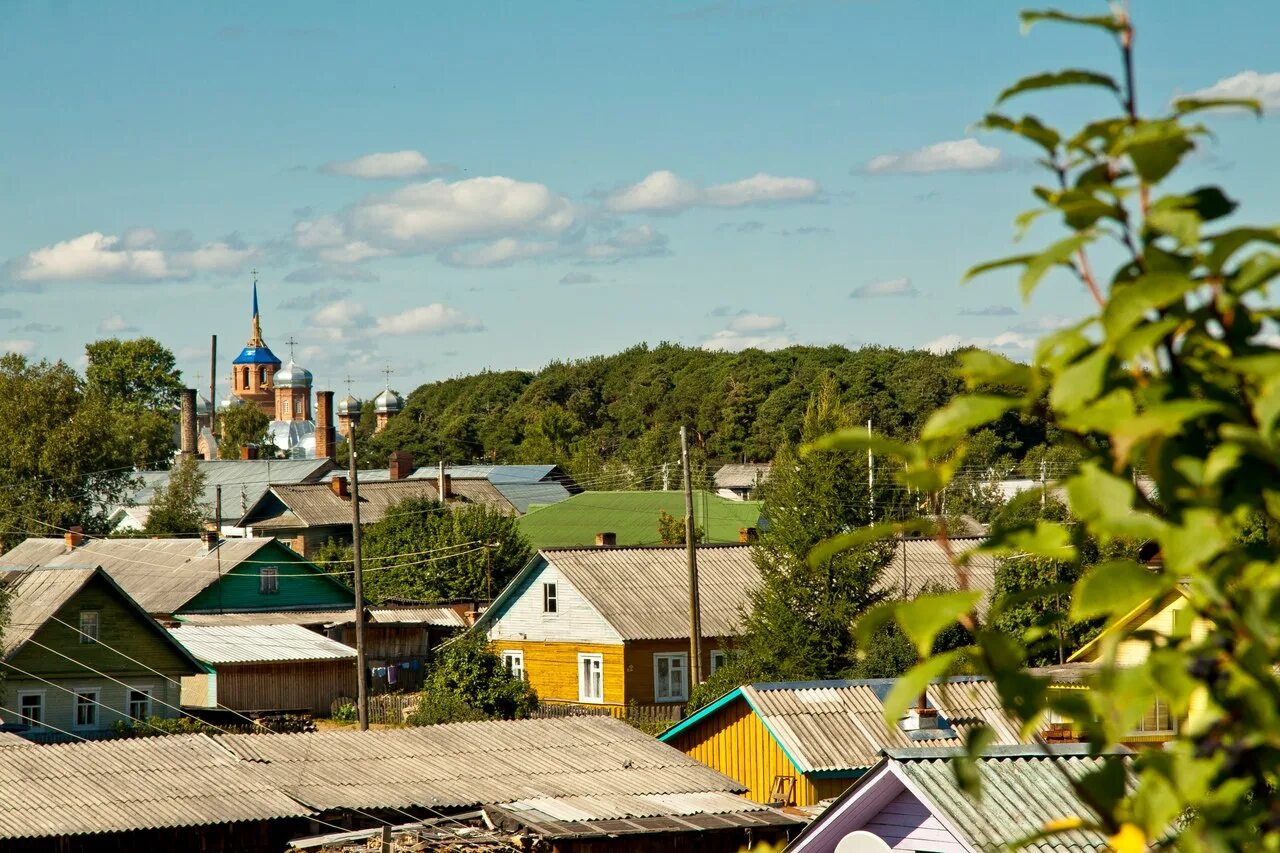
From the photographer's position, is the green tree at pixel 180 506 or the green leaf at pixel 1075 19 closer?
the green leaf at pixel 1075 19

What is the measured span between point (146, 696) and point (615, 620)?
36.9 ft

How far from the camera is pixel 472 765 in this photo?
2427 centimetres

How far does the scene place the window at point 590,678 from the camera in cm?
4006

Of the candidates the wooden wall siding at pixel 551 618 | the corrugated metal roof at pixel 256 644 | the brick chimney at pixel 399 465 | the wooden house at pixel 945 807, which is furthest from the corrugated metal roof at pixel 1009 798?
the brick chimney at pixel 399 465

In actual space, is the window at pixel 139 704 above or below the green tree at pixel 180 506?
below

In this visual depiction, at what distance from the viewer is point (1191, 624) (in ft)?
5.58

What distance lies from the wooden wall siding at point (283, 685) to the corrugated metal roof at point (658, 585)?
262 inches

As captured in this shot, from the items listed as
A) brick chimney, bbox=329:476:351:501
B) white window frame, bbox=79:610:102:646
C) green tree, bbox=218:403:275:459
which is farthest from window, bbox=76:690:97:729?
green tree, bbox=218:403:275:459

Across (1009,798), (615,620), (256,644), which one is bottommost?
(256,644)

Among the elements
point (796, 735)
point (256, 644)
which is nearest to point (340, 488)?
point (256, 644)

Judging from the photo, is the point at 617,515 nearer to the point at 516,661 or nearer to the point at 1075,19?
the point at 516,661

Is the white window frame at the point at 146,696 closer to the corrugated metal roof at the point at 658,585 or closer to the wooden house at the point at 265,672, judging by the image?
the wooden house at the point at 265,672

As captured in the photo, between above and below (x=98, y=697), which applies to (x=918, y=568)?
above

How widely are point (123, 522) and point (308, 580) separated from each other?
31.9 meters
